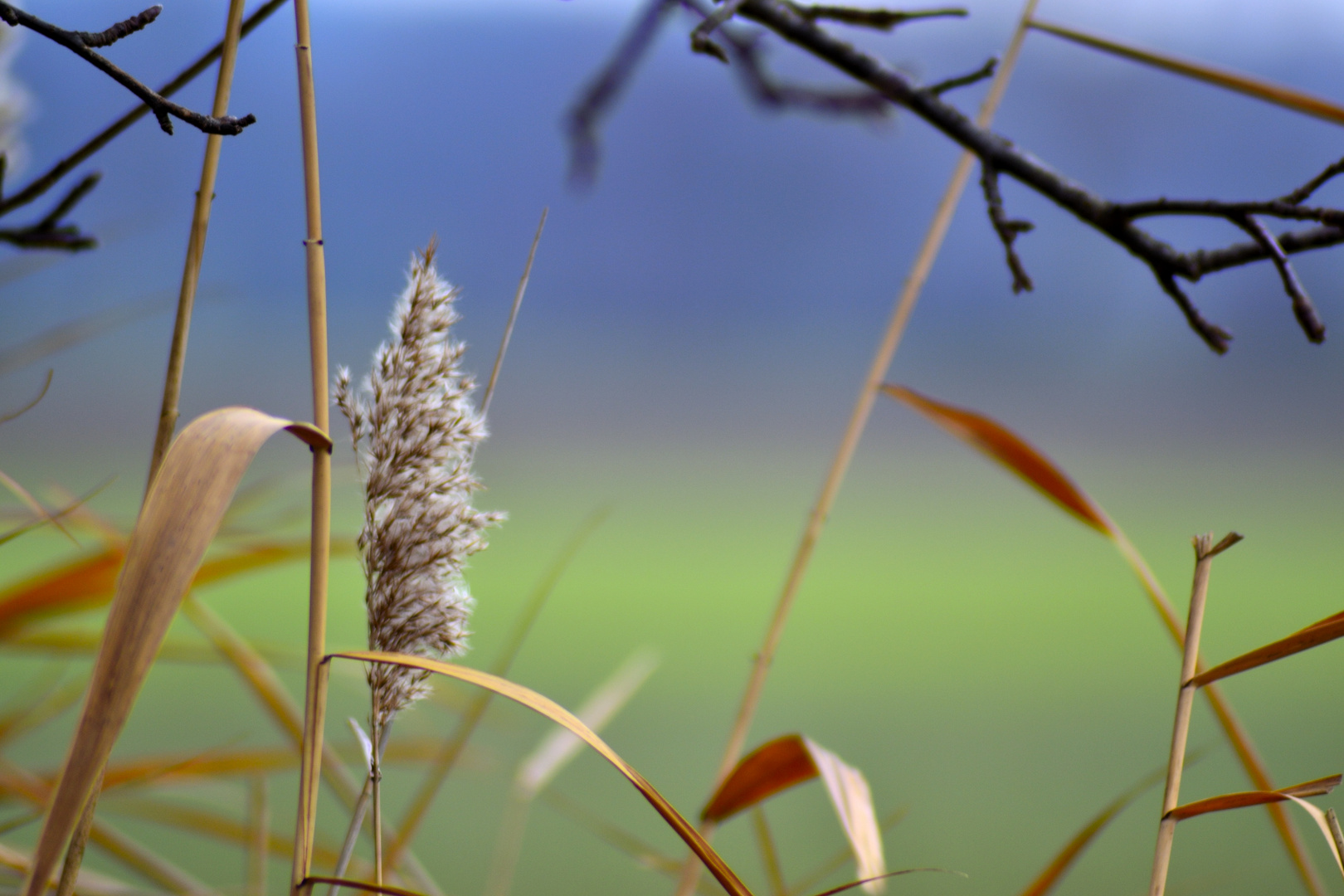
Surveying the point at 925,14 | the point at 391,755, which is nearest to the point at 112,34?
the point at 925,14

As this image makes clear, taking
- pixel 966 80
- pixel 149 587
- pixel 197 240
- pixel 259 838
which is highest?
pixel 966 80

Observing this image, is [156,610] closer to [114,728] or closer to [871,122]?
[114,728]

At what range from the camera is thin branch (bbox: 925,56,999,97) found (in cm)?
35

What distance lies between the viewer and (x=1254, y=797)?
0.61 ft

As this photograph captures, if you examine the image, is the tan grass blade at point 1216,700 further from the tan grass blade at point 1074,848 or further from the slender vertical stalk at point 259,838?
the slender vertical stalk at point 259,838

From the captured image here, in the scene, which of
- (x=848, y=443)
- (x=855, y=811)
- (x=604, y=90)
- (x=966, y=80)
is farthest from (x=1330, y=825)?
(x=604, y=90)

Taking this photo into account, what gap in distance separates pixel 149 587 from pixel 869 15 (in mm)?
374

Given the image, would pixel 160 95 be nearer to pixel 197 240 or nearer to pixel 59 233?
pixel 197 240

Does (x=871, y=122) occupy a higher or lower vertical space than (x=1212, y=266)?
higher

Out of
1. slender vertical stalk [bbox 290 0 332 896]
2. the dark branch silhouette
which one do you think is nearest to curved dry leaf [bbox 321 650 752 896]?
slender vertical stalk [bbox 290 0 332 896]

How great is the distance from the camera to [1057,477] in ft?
0.92

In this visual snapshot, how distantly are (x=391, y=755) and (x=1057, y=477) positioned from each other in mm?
439

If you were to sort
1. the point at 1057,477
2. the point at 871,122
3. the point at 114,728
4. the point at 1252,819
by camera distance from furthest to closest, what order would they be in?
the point at 1252,819 → the point at 871,122 → the point at 1057,477 → the point at 114,728

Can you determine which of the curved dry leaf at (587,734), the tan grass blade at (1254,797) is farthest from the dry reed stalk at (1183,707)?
the curved dry leaf at (587,734)
